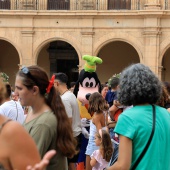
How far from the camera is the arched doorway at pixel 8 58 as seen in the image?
28.0 metres

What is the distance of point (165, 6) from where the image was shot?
24281 mm

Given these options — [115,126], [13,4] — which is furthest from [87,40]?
[115,126]

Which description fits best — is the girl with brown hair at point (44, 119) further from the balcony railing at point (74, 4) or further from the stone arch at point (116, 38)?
the balcony railing at point (74, 4)

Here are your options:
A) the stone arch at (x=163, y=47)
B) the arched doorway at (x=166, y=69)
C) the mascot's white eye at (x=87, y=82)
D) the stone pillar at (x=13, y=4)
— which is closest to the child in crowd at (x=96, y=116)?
the mascot's white eye at (x=87, y=82)

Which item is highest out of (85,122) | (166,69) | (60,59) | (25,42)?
(25,42)

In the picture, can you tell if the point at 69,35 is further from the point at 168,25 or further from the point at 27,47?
the point at 168,25

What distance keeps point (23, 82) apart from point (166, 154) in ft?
4.07

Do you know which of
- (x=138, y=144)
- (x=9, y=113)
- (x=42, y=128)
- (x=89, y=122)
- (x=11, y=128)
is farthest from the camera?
(x=89, y=122)

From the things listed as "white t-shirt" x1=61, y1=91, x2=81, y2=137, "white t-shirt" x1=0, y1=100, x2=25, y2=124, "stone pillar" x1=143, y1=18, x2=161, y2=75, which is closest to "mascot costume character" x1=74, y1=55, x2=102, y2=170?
"white t-shirt" x1=61, y1=91, x2=81, y2=137

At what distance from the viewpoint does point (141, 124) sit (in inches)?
161

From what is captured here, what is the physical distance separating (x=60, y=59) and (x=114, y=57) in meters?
2.67

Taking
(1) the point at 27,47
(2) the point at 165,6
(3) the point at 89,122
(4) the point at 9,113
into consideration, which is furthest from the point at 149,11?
(4) the point at 9,113

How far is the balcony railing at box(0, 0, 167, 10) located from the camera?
24.5 meters

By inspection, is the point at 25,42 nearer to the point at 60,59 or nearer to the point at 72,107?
the point at 60,59
